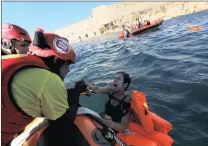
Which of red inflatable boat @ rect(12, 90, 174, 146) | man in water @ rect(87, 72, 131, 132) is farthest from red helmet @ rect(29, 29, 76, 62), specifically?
man in water @ rect(87, 72, 131, 132)

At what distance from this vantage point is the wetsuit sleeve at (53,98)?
1.91m

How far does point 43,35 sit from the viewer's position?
99.8 inches

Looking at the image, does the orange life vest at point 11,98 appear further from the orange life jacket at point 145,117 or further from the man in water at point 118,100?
the man in water at point 118,100

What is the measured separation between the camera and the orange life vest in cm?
174

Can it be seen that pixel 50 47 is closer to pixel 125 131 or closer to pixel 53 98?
pixel 53 98

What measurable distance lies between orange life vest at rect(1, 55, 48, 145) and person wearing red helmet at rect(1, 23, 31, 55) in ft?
2.52

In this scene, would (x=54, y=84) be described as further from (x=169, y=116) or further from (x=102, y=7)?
(x=102, y=7)

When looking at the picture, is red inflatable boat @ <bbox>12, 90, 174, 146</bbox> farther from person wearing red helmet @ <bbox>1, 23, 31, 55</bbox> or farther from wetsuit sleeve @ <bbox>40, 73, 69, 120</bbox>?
person wearing red helmet @ <bbox>1, 23, 31, 55</bbox>

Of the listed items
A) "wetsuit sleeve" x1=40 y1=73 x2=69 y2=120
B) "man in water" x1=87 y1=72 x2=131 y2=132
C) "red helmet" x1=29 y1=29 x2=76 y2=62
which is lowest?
"man in water" x1=87 y1=72 x2=131 y2=132

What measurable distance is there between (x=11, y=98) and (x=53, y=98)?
327 mm

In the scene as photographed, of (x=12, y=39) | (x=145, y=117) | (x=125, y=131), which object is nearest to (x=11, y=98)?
(x=12, y=39)

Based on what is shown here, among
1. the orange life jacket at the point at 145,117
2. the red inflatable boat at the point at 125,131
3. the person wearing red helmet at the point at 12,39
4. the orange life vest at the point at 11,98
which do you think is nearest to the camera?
the orange life vest at the point at 11,98

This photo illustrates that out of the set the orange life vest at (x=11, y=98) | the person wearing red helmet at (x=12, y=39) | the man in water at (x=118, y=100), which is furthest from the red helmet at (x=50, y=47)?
the man in water at (x=118, y=100)

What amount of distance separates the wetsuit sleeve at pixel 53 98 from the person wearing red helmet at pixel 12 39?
875 millimetres
